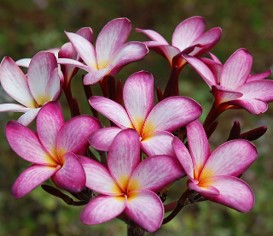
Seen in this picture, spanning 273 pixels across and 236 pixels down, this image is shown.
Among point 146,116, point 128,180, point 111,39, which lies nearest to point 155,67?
point 111,39

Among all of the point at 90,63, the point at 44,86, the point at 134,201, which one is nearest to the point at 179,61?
the point at 90,63

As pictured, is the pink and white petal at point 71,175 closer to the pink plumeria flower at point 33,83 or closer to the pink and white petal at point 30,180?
the pink and white petal at point 30,180

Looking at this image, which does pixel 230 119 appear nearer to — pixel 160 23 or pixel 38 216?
pixel 160 23

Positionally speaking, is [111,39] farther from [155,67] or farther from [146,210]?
[155,67]

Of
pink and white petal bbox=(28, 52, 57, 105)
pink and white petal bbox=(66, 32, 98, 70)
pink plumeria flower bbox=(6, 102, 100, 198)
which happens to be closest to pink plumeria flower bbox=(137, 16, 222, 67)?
pink and white petal bbox=(66, 32, 98, 70)

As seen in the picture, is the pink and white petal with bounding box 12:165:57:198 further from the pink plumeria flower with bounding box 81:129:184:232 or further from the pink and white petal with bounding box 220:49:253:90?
the pink and white petal with bounding box 220:49:253:90
